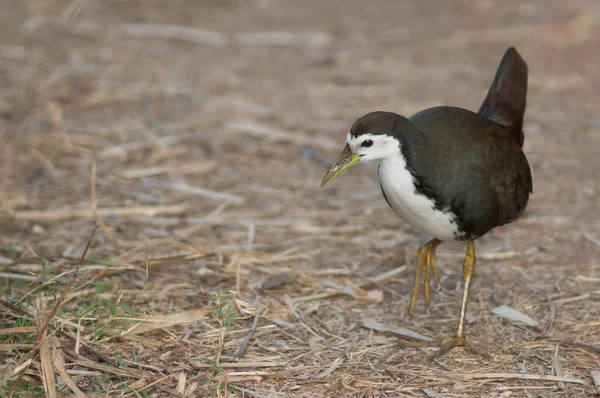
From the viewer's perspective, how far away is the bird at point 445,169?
4.09 metres

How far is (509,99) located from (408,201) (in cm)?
129

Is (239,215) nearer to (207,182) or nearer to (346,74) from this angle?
(207,182)

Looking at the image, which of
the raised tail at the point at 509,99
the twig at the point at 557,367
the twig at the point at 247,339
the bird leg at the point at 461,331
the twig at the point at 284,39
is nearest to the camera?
the twig at the point at 557,367

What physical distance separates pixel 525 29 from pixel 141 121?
4.60 meters

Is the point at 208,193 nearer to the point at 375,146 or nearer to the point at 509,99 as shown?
the point at 375,146

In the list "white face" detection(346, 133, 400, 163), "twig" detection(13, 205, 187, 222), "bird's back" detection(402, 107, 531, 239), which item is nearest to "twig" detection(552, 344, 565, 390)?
"bird's back" detection(402, 107, 531, 239)

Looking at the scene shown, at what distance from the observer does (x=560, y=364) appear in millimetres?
4000

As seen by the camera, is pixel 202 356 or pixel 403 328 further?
pixel 403 328

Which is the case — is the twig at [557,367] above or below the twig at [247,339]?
above

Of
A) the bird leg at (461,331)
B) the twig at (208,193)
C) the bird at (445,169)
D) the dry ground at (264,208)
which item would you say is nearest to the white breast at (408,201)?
the bird at (445,169)

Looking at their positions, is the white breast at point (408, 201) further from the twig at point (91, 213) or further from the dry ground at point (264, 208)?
the twig at point (91, 213)

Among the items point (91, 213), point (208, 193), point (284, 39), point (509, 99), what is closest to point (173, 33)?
point (284, 39)

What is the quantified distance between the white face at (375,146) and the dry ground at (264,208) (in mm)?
955

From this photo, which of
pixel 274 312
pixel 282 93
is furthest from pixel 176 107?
pixel 274 312
